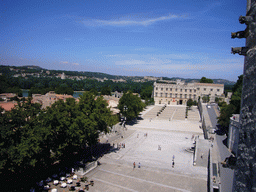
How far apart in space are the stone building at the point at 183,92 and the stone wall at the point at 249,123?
7763 cm

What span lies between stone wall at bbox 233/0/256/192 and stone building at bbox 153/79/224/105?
7763 centimetres

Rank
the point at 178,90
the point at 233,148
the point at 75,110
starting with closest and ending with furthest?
the point at 75,110, the point at 233,148, the point at 178,90

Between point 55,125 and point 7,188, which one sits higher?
point 55,125

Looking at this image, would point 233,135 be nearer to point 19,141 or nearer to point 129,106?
point 129,106

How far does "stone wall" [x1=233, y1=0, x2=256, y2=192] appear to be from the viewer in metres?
4.38

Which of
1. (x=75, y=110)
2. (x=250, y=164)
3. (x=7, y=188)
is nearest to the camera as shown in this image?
(x=250, y=164)

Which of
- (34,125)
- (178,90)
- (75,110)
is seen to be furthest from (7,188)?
(178,90)

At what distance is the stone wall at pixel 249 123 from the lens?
4.38 m

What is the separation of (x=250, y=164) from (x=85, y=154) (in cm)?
2279

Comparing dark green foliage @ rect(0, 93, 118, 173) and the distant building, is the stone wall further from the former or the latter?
the distant building

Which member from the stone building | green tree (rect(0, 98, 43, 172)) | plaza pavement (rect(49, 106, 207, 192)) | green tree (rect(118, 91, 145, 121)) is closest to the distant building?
plaza pavement (rect(49, 106, 207, 192))

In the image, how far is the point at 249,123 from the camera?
14.9ft

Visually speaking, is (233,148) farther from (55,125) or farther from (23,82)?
(23,82)

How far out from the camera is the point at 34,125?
18.0 meters
